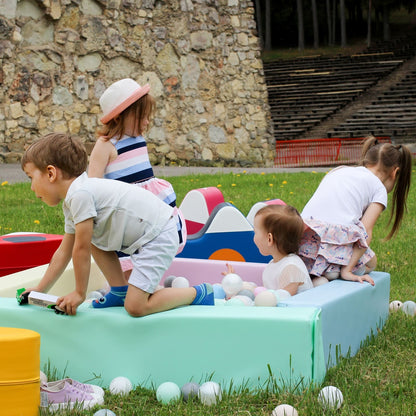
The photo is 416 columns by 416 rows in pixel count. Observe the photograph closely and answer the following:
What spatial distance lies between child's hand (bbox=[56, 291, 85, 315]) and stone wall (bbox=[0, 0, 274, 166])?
316 inches

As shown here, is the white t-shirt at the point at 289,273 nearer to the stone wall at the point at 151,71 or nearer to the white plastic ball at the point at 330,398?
the white plastic ball at the point at 330,398

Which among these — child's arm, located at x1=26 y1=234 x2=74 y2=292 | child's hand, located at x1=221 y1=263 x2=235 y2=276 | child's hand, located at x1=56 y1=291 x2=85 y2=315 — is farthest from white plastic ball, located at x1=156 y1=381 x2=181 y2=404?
child's hand, located at x1=221 y1=263 x2=235 y2=276

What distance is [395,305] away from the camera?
3.94 m

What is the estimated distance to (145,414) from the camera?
2.49 meters

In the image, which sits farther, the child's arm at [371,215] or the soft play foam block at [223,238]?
the soft play foam block at [223,238]

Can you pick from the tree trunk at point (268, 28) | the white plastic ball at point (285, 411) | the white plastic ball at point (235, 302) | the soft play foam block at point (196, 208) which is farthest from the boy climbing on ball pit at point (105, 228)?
the tree trunk at point (268, 28)

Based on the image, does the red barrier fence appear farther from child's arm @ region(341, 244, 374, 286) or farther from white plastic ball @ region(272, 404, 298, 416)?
white plastic ball @ region(272, 404, 298, 416)

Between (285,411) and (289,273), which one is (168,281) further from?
(285,411)

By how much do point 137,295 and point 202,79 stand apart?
411 inches

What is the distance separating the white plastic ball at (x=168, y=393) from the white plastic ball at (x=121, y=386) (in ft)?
0.50

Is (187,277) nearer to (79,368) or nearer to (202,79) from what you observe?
(79,368)

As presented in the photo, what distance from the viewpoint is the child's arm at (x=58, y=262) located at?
299 centimetres

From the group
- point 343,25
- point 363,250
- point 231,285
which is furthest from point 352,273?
point 343,25

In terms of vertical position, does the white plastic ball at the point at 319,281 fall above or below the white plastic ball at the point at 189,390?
above
